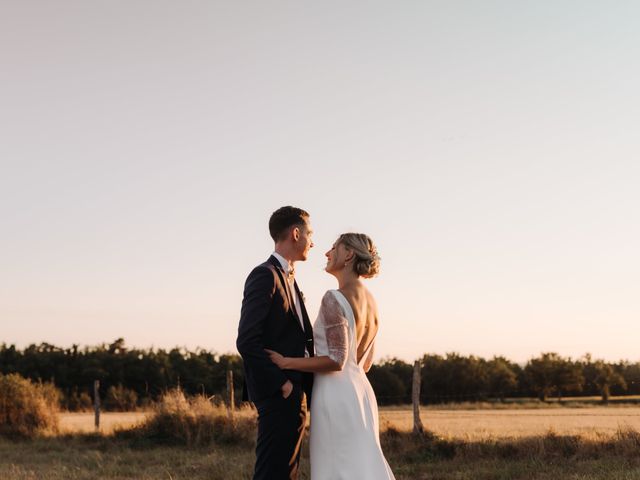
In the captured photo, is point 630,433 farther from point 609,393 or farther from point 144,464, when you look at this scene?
point 609,393

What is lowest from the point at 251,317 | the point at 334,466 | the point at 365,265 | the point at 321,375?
the point at 334,466

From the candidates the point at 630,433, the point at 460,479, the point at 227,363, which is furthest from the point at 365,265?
the point at 227,363

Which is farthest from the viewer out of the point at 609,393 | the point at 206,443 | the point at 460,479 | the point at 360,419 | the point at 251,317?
the point at 609,393

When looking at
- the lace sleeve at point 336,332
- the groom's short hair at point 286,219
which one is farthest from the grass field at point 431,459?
the groom's short hair at point 286,219

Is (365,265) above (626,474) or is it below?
above

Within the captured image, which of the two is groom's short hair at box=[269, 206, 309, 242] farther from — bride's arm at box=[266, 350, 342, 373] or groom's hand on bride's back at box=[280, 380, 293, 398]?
groom's hand on bride's back at box=[280, 380, 293, 398]

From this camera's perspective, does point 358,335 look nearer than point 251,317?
No

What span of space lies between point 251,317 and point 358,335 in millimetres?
730

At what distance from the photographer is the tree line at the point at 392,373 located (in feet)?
139

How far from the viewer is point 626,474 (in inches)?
368

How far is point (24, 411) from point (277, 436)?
51.8 ft

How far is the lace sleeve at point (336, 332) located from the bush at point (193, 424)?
10497 mm

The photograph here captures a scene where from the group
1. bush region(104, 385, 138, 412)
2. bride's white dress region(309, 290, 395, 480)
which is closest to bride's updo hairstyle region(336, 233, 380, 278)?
bride's white dress region(309, 290, 395, 480)

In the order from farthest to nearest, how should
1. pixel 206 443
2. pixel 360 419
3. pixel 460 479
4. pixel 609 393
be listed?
pixel 609 393 → pixel 206 443 → pixel 460 479 → pixel 360 419
